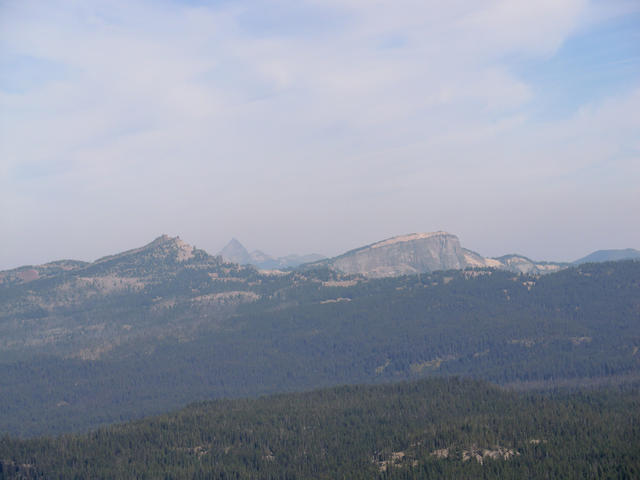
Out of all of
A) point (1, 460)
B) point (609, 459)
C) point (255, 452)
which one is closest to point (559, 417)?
point (609, 459)

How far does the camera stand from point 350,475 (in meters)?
170

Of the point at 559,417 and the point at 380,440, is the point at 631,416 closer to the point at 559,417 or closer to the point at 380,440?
the point at 559,417

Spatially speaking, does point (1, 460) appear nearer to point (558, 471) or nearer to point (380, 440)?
point (380, 440)

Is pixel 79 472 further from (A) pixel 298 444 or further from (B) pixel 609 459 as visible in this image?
(B) pixel 609 459

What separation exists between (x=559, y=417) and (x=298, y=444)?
67981 millimetres

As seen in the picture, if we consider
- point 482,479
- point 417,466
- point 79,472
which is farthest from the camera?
point 79,472

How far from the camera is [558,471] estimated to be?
16088cm

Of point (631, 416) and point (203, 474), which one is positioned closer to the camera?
point (203, 474)

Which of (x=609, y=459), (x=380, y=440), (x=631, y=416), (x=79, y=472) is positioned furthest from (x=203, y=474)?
(x=631, y=416)

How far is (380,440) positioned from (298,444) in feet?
71.0

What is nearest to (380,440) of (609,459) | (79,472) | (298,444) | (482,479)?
(298,444)

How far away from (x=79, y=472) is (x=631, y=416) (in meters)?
141

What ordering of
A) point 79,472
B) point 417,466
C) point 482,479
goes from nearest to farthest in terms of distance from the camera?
A: point 482,479 < point 417,466 < point 79,472

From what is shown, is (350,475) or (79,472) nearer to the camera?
(350,475)
